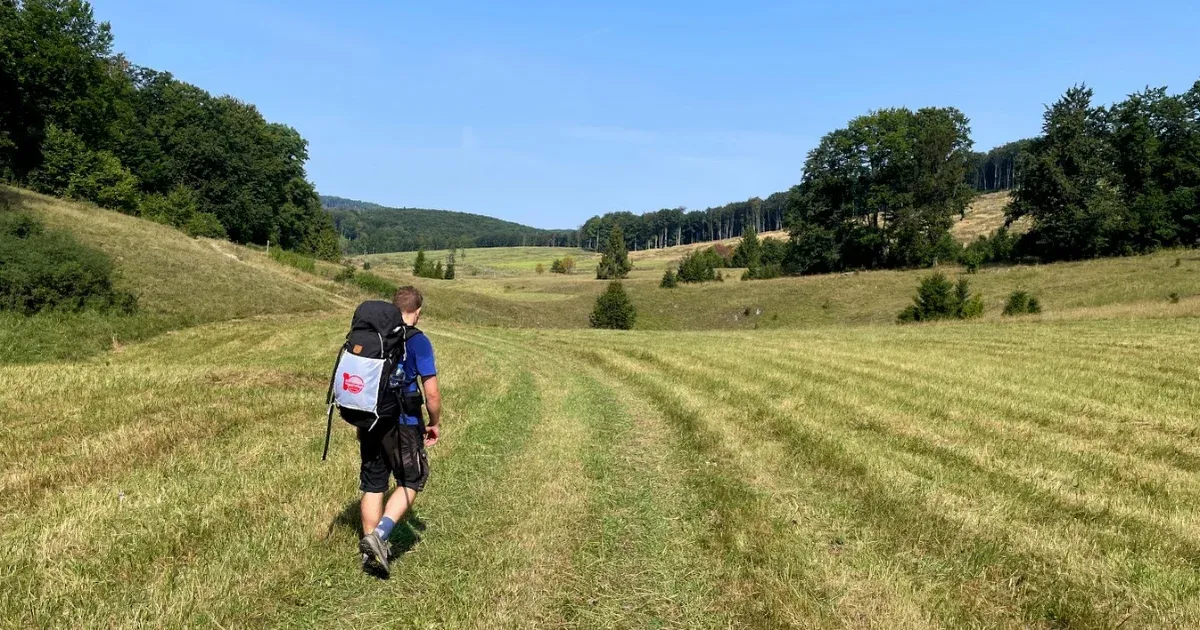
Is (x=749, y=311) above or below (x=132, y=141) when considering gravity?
below

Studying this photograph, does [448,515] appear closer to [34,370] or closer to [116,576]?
[116,576]

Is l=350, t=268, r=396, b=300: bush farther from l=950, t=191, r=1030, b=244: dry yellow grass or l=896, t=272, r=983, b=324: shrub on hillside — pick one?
l=950, t=191, r=1030, b=244: dry yellow grass

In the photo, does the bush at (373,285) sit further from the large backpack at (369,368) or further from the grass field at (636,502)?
the large backpack at (369,368)

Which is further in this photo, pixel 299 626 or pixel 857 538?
pixel 857 538

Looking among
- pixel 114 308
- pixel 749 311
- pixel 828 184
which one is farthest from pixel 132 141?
pixel 828 184

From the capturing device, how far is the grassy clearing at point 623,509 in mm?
4434

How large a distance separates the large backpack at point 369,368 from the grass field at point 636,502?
4.48 feet

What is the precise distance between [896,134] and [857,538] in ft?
236

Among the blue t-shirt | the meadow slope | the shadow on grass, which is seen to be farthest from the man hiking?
the meadow slope

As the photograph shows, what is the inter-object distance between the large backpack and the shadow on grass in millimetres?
1277

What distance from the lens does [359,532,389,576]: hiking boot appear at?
4.76 metres

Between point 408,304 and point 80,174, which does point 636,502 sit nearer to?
point 408,304

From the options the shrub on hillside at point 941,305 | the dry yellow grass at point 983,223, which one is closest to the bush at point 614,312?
the shrub on hillside at point 941,305

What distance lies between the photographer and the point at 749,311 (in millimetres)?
59469
